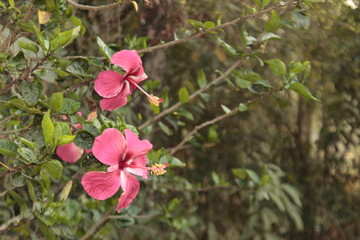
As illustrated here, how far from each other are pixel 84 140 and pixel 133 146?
0.28 feet

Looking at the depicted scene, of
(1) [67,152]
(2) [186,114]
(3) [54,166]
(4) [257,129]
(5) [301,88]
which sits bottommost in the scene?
(4) [257,129]

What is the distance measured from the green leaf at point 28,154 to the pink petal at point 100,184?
0.09 metres

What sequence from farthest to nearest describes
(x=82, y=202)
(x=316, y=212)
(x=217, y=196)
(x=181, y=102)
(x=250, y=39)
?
(x=217, y=196)
(x=316, y=212)
(x=82, y=202)
(x=181, y=102)
(x=250, y=39)

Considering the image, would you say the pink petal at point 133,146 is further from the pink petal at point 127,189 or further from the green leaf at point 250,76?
→ the green leaf at point 250,76

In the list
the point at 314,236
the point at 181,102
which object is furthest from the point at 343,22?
the point at 314,236

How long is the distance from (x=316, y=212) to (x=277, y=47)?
33.9 inches

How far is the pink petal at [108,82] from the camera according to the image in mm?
1025

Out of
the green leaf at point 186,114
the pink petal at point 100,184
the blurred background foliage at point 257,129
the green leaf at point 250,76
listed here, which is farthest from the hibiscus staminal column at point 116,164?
the blurred background foliage at point 257,129

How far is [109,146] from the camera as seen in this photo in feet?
2.99

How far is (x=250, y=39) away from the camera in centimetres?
146

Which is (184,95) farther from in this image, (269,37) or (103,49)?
(103,49)

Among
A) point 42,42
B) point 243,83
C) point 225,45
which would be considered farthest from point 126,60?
point 243,83

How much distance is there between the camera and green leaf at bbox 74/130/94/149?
0.93m

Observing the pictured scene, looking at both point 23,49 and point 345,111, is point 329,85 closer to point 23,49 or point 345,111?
point 345,111
